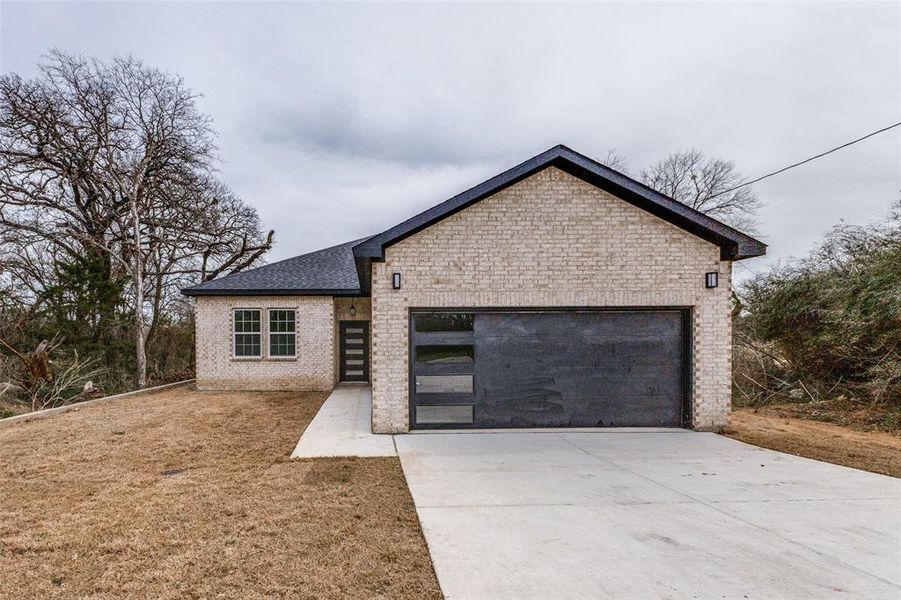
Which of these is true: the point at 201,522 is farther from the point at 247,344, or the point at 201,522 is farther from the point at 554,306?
the point at 247,344

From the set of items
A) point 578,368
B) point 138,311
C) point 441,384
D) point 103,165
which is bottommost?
point 441,384

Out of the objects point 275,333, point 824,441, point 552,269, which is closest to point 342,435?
point 552,269

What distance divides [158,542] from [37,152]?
1896 centimetres

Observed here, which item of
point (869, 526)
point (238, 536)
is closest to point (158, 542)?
point (238, 536)

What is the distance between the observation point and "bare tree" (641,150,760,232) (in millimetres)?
23625

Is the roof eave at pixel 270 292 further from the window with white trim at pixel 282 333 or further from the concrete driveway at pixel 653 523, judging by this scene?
the concrete driveway at pixel 653 523

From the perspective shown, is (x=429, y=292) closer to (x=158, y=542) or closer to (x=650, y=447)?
(x=650, y=447)

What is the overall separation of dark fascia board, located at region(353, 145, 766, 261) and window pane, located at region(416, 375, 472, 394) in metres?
2.28

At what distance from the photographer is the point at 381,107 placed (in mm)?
15594

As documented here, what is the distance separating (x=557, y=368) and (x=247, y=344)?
1001 cm

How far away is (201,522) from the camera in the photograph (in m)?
4.12

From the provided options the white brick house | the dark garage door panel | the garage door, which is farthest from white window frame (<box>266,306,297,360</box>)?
the dark garage door panel

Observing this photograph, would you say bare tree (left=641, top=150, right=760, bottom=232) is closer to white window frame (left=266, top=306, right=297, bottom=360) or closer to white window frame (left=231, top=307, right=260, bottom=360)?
white window frame (left=266, top=306, right=297, bottom=360)

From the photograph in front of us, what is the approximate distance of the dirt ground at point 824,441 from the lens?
6.27 m
